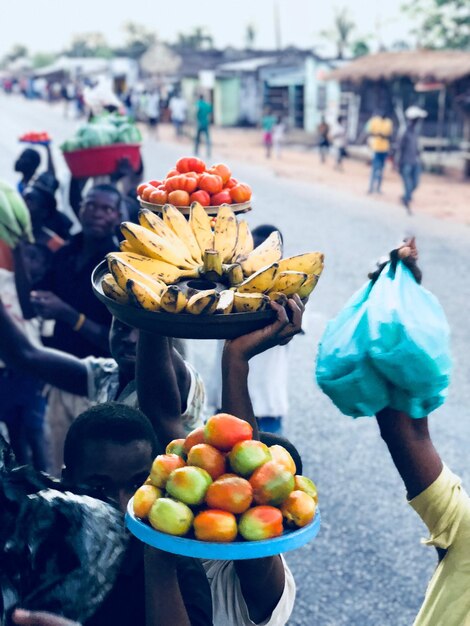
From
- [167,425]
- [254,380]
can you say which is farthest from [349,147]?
[167,425]

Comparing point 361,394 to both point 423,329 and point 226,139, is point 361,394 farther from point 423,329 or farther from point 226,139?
point 226,139

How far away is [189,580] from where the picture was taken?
1822 millimetres

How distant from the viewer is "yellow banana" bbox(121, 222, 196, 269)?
224 centimetres

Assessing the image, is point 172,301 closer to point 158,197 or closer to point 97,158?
point 158,197

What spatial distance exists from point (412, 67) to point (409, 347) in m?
21.8

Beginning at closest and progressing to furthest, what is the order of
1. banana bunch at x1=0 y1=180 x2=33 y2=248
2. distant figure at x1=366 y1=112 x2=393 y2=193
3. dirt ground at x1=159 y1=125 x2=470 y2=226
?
banana bunch at x1=0 y1=180 x2=33 y2=248 → dirt ground at x1=159 y1=125 x2=470 y2=226 → distant figure at x1=366 y1=112 x2=393 y2=193

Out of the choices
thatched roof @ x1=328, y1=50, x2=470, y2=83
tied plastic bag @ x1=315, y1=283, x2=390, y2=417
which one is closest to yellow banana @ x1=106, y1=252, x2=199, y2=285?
tied plastic bag @ x1=315, y1=283, x2=390, y2=417

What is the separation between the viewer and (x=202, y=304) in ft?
5.80

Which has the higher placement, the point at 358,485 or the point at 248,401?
the point at 248,401

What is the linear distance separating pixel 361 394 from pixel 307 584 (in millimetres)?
2620

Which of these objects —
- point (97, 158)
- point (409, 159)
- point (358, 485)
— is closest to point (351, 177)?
point (409, 159)

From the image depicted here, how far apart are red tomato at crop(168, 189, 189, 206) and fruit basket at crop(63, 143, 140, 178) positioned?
282 centimetres

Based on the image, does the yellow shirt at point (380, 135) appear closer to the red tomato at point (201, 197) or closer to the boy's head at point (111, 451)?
the red tomato at point (201, 197)

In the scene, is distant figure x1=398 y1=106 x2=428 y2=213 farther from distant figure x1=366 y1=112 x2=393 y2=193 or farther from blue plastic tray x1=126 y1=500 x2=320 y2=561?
blue plastic tray x1=126 y1=500 x2=320 y2=561
